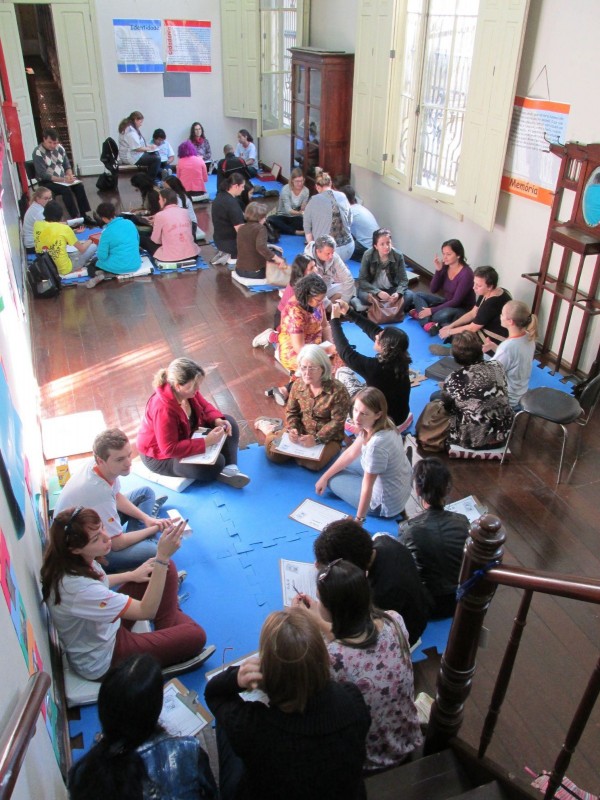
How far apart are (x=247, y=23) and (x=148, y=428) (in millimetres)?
8513

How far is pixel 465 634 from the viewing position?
1.80m

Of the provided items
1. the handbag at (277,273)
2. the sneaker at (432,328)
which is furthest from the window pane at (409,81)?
the sneaker at (432,328)

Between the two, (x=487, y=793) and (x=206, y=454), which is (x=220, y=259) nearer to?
(x=206, y=454)

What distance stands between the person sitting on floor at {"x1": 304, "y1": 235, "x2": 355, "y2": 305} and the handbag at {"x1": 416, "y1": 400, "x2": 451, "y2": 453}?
2.09 metres

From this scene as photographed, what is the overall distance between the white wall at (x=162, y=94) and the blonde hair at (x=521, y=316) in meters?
8.44

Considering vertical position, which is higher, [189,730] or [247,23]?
[247,23]

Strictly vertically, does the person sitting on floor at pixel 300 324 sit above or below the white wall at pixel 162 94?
below

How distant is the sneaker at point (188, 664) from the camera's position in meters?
2.82

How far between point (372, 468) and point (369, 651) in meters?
1.49

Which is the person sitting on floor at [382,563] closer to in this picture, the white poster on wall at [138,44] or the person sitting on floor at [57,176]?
the person sitting on floor at [57,176]

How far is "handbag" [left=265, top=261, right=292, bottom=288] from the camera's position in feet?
22.4

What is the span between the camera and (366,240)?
737cm

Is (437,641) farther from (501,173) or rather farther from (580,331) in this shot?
(501,173)

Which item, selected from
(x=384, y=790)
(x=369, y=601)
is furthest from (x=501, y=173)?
(x=384, y=790)
